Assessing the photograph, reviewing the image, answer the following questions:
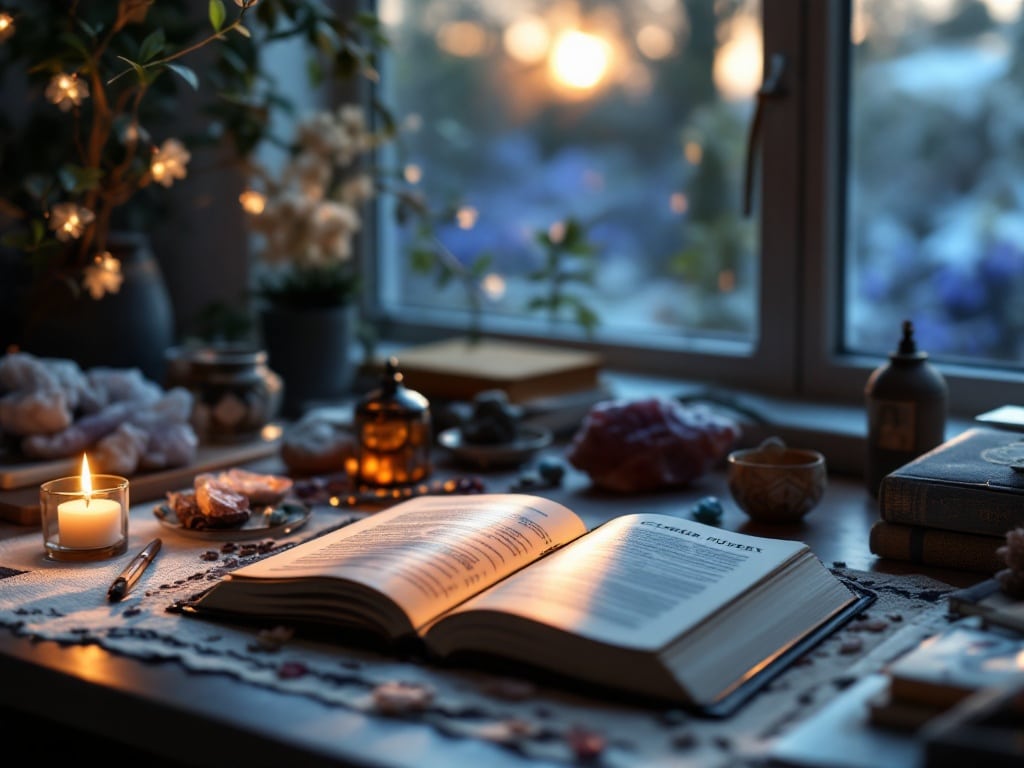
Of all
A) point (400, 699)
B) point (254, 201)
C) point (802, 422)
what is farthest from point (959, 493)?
point (254, 201)

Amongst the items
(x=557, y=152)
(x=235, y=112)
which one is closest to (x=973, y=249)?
(x=557, y=152)

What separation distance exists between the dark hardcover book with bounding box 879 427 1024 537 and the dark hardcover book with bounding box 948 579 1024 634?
0.11 metres

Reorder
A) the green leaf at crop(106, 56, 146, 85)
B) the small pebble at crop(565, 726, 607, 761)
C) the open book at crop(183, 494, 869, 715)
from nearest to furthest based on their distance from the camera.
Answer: the small pebble at crop(565, 726, 607, 761), the open book at crop(183, 494, 869, 715), the green leaf at crop(106, 56, 146, 85)

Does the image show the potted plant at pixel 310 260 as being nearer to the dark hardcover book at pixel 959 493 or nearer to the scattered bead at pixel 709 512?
the scattered bead at pixel 709 512

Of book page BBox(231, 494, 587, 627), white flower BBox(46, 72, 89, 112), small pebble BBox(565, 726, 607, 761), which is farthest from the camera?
white flower BBox(46, 72, 89, 112)

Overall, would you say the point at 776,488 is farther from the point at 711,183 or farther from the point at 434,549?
the point at 711,183

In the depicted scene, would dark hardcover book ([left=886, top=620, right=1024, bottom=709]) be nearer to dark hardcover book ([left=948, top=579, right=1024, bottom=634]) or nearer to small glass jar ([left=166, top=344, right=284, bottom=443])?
dark hardcover book ([left=948, top=579, right=1024, bottom=634])

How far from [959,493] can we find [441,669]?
1.67 feet

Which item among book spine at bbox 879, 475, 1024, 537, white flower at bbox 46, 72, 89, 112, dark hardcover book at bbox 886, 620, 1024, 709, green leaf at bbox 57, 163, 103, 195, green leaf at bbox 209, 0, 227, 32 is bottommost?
dark hardcover book at bbox 886, 620, 1024, 709

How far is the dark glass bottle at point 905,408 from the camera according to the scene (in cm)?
133

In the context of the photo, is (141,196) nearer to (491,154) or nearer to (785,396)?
(491,154)

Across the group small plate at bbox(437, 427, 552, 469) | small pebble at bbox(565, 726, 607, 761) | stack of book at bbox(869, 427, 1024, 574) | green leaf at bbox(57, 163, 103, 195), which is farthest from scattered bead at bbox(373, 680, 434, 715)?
green leaf at bbox(57, 163, 103, 195)

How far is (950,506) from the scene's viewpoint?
1.12 meters

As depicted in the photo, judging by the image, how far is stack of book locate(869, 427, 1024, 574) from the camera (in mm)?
1101
